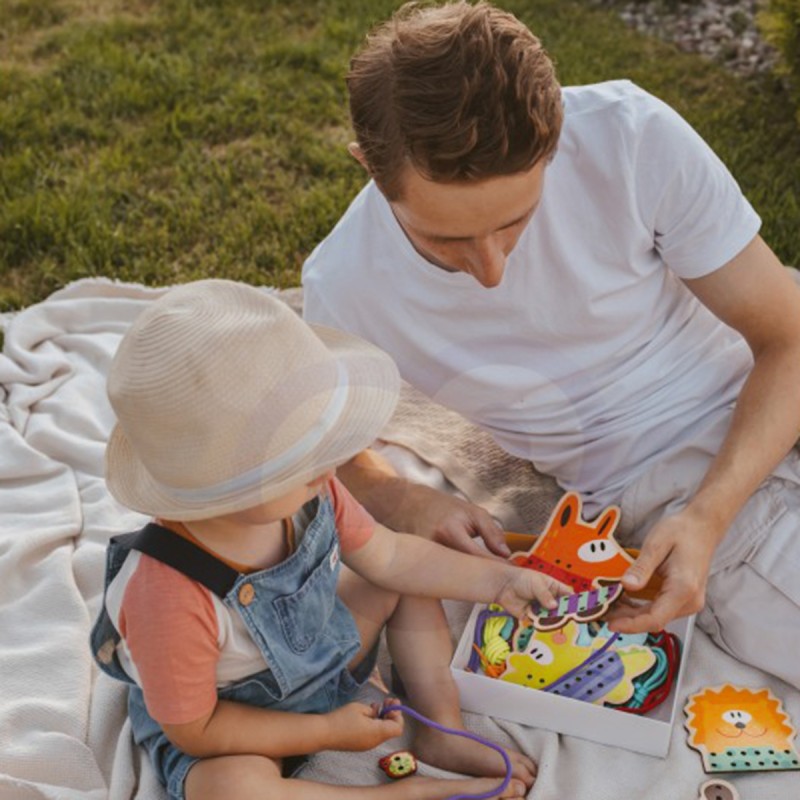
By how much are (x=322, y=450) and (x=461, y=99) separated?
1.64ft

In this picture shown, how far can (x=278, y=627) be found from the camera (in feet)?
5.72

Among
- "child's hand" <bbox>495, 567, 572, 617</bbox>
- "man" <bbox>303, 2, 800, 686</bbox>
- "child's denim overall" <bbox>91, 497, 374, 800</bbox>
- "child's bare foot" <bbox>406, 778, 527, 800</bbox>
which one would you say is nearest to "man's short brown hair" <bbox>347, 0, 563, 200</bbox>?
"man" <bbox>303, 2, 800, 686</bbox>

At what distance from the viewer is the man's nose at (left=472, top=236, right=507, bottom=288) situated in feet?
5.67

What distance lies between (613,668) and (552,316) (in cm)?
58

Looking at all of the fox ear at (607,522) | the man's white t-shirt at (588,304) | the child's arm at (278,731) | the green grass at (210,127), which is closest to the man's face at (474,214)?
the man's white t-shirt at (588,304)

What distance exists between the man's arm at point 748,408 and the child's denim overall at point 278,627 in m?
0.44

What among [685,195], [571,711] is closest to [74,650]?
[571,711]

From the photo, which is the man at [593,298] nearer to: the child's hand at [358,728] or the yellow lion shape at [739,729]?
the yellow lion shape at [739,729]

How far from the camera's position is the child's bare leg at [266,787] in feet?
5.49

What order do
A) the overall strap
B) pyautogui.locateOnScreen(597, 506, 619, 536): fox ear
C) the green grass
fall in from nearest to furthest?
the overall strap < pyautogui.locateOnScreen(597, 506, 619, 536): fox ear < the green grass

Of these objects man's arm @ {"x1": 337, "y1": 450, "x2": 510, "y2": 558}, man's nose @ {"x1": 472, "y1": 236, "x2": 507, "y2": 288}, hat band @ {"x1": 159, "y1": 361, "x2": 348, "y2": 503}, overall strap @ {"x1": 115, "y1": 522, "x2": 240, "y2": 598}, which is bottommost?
man's arm @ {"x1": 337, "y1": 450, "x2": 510, "y2": 558}

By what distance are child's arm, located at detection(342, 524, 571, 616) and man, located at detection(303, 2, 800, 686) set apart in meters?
0.14

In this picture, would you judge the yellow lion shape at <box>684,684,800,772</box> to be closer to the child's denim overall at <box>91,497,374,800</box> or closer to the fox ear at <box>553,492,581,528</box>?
the fox ear at <box>553,492,581,528</box>

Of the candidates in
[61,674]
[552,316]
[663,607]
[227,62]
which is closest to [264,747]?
[61,674]
